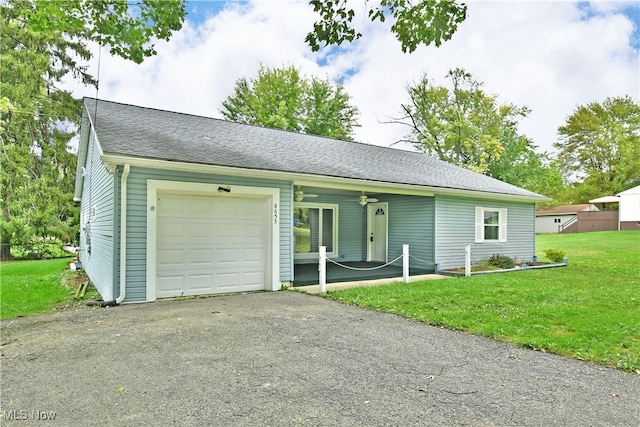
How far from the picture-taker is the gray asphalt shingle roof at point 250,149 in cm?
750

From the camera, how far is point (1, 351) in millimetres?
4234

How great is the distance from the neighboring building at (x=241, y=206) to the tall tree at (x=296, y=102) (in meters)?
16.5

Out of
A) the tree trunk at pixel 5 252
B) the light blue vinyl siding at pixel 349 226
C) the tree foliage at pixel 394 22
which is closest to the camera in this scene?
the tree foliage at pixel 394 22

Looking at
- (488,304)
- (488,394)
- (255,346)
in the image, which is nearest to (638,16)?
(488,304)

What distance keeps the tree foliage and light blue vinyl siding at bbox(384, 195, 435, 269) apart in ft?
23.2

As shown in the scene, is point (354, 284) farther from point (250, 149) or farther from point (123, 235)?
point (123, 235)

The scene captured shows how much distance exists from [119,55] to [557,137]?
4214 centimetres

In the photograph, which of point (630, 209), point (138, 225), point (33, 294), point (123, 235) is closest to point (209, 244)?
point (138, 225)

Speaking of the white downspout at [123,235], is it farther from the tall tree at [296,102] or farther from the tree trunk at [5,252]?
the tall tree at [296,102]

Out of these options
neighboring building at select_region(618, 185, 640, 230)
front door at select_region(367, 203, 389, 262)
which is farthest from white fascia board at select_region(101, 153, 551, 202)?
neighboring building at select_region(618, 185, 640, 230)

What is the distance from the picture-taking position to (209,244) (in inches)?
299

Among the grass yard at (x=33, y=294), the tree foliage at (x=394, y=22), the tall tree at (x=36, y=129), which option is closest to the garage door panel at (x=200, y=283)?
the grass yard at (x=33, y=294)

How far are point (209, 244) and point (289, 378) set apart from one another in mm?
4716

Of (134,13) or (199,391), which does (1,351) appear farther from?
(134,13)
